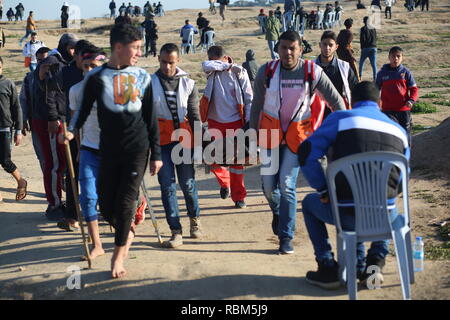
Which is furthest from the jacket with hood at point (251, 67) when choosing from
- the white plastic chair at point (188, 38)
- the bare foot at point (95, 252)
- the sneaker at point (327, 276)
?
the white plastic chair at point (188, 38)

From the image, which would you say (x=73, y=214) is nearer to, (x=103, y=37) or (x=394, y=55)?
(x=394, y=55)

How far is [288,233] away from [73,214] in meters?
2.69

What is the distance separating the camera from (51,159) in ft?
27.2

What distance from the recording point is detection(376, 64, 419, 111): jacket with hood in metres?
9.87

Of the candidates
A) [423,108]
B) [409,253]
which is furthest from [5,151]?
[423,108]

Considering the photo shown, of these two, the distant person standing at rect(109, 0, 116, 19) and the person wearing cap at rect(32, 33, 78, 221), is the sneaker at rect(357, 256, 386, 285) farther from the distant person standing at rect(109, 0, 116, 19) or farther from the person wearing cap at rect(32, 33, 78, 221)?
the distant person standing at rect(109, 0, 116, 19)

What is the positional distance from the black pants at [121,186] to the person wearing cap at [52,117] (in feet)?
7.07

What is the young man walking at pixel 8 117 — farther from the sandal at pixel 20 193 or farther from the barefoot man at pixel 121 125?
the barefoot man at pixel 121 125

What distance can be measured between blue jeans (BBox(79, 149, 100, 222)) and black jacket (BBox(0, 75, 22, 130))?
288 cm

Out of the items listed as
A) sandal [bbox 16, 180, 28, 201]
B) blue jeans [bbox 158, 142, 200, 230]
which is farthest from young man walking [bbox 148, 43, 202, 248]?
sandal [bbox 16, 180, 28, 201]

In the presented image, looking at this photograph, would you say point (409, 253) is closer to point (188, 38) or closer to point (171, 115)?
point (171, 115)

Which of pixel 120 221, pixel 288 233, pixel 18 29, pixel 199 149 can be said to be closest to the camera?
pixel 120 221

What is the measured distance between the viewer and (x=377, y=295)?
17.5 ft
